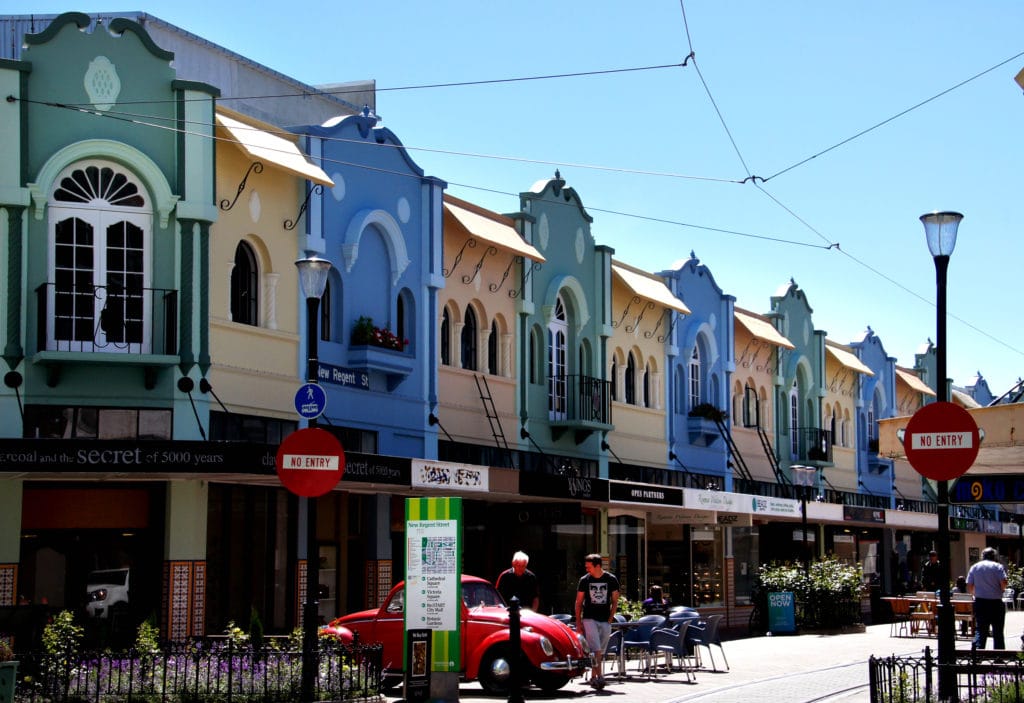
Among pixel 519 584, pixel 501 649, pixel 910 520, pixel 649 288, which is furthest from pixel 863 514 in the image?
pixel 501 649

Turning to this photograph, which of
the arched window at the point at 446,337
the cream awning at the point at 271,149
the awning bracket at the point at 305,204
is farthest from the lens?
the arched window at the point at 446,337

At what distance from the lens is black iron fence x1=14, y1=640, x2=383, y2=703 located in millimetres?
15453

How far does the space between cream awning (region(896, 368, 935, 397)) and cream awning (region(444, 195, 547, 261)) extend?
1139 inches

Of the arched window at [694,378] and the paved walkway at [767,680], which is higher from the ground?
the arched window at [694,378]

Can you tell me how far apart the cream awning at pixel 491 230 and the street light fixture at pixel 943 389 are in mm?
15536

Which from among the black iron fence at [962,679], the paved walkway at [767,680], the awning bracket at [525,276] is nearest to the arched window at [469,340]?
the awning bracket at [525,276]

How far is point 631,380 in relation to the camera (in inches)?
1478

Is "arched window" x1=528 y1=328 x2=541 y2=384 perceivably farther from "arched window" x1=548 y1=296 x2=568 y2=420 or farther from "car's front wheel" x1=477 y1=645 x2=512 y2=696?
"car's front wheel" x1=477 y1=645 x2=512 y2=696

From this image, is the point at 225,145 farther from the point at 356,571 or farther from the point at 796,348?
the point at 796,348

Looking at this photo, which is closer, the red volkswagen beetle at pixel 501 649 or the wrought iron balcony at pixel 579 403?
the red volkswagen beetle at pixel 501 649

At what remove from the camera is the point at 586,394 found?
33656mm

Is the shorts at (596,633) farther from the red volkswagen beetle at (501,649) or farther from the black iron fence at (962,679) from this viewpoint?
the black iron fence at (962,679)

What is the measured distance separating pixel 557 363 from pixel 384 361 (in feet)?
26.2

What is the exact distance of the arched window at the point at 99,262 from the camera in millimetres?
22531
